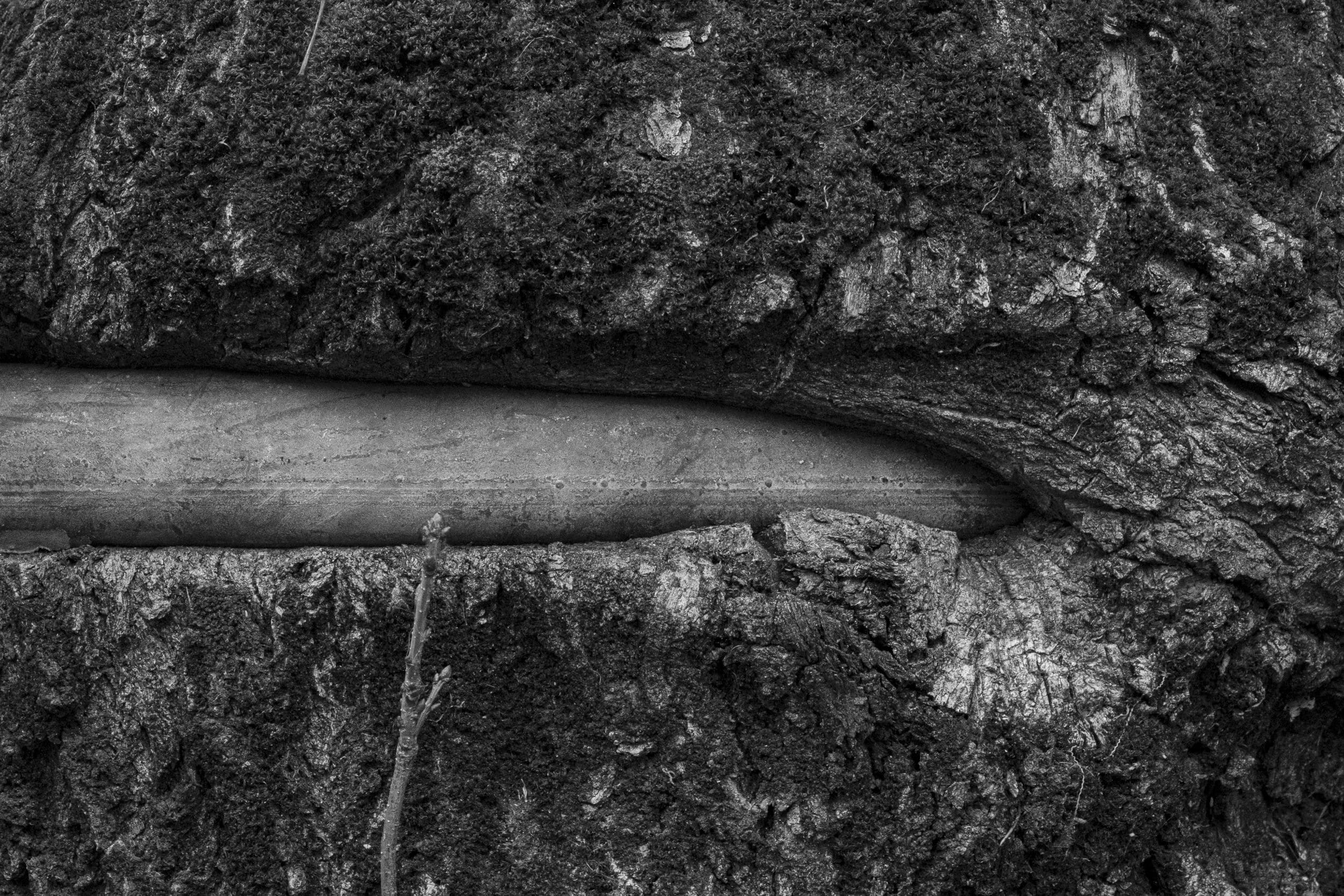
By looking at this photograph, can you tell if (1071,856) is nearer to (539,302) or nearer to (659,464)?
(659,464)

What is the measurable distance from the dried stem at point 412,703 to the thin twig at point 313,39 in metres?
1.47

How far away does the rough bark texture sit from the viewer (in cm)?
304

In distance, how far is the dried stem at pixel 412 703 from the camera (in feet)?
7.18

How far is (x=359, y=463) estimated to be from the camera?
131 inches

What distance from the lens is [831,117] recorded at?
121 inches

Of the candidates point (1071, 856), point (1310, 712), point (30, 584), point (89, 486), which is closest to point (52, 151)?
point (89, 486)

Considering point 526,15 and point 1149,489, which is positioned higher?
point 526,15

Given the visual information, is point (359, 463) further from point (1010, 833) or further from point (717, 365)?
point (1010, 833)

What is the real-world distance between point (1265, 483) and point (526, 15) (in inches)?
96.9

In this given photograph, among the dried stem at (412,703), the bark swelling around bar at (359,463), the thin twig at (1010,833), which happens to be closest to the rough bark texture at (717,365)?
the thin twig at (1010,833)

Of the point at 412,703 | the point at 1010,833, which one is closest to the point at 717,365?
the point at 412,703

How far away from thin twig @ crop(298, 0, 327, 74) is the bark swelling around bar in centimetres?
90

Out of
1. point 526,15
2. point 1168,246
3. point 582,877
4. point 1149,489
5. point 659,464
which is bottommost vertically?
point 582,877

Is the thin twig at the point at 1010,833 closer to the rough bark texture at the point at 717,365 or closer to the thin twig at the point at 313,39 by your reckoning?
the rough bark texture at the point at 717,365
